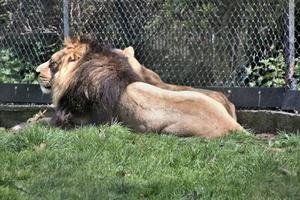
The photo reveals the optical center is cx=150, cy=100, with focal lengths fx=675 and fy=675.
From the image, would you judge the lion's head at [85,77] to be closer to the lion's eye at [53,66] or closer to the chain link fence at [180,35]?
the lion's eye at [53,66]

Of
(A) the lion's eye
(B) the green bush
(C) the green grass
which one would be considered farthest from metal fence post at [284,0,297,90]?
(A) the lion's eye

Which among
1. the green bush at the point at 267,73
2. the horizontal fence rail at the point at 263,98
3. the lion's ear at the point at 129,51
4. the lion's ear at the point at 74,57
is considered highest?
the lion's ear at the point at 74,57

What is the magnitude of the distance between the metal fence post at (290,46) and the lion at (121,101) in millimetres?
1299

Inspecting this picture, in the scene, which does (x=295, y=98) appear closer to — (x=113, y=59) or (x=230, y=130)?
(x=230, y=130)

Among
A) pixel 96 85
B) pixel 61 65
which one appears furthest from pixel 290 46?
pixel 61 65

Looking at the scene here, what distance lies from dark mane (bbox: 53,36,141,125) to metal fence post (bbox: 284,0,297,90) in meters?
1.93

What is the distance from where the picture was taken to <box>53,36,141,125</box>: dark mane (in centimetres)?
755

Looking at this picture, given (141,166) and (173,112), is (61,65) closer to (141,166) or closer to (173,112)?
(173,112)

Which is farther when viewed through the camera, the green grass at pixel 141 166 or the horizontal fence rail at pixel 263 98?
the horizontal fence rail at pixel 263 98

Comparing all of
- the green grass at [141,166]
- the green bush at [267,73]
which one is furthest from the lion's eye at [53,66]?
the green bush at [267,73]

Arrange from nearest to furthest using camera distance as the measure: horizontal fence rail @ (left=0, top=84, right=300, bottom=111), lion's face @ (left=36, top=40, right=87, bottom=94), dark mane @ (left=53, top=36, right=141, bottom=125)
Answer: dark mane @ (left=53, top=36, right=141, bottom=125)
lion's face @ (left=36, top=40, right=87, bottom=94)
horizontal fence rail @ (left=0, top=84, right=300, bottom=111)

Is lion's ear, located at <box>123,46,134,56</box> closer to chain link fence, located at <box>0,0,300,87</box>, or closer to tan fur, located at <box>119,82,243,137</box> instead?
chain link fence, located at <box>0,0,300,87</box>

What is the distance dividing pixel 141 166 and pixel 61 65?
327 cm

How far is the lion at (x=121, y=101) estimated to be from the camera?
7.23 metres
